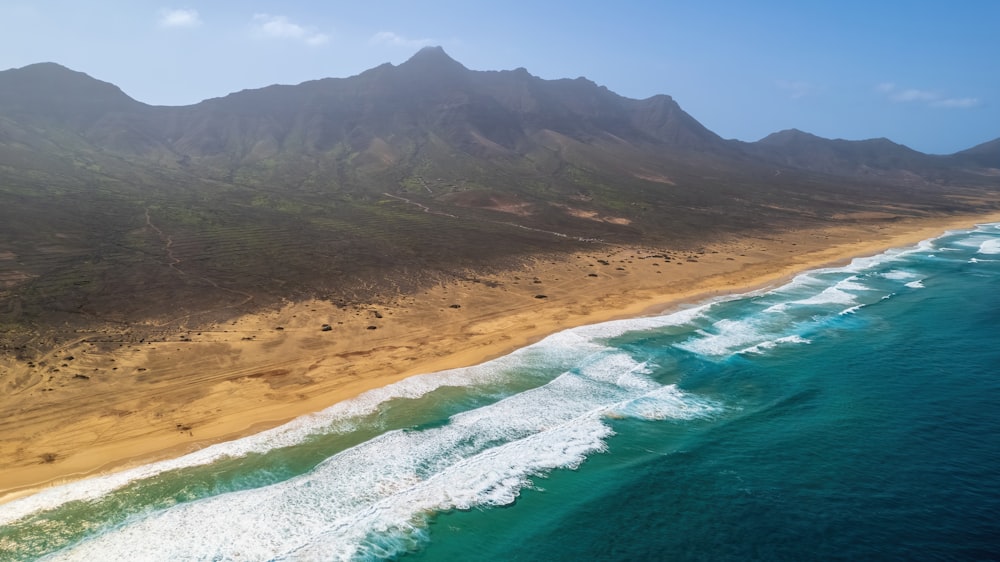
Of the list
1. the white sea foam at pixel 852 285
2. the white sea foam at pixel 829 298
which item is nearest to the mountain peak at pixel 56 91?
the white sea foam at pixel 829 298

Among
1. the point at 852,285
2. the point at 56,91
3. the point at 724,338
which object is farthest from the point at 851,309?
the point at 56,91

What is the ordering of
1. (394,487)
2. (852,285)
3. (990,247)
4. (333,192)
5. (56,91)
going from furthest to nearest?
(56,91) → (333,192) → (990,247) → (852,285) → (394,487)

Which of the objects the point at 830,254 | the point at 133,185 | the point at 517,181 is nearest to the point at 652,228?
the point at 830,254

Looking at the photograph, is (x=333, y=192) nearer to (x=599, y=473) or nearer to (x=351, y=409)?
(x=351, y=409)

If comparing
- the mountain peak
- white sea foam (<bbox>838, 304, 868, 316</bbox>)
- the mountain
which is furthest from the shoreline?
the mountain peak

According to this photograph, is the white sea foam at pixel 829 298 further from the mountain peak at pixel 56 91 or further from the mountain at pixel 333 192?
the mountain peak at pixel 56 91

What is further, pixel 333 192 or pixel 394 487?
pixel 333 192

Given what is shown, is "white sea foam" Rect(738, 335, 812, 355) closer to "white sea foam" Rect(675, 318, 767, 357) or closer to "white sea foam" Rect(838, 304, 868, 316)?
"white sea foam" Rect(675, 318, 767, 357)
